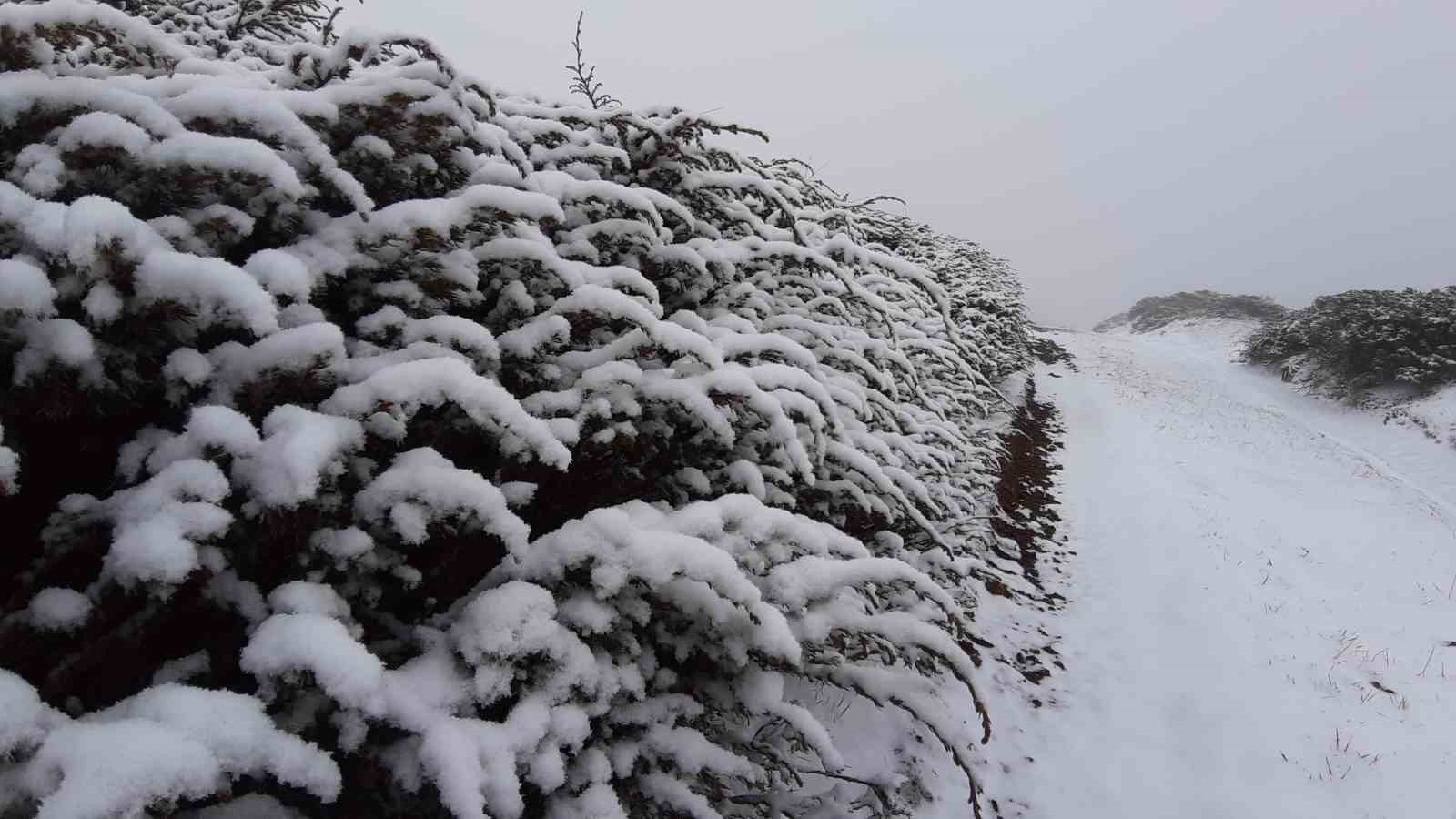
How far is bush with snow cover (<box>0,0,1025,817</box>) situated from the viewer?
4.29ft

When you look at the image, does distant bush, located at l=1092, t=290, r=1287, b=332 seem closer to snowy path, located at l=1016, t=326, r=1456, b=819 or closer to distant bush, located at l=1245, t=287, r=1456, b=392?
distant bush, located at l=1245, t=287, r=1456, b=392

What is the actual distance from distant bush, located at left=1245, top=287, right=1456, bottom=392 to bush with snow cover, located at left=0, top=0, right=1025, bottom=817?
66.4 ft

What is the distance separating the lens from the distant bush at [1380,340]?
614 inches

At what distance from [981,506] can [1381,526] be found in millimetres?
7134

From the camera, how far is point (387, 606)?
1755mm

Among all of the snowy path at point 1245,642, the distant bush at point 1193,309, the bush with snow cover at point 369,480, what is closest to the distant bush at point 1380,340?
the snowy path at point 1245,642

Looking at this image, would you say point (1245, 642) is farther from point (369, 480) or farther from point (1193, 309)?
point (1193, 309)

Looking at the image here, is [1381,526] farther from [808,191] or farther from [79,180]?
[79,180]

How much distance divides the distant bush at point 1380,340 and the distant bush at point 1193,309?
16093 mm

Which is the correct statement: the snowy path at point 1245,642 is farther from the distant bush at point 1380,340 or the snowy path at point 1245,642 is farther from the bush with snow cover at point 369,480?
the distant bush at point 1380,340

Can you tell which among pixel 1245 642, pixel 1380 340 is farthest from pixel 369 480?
pixel 1380 340

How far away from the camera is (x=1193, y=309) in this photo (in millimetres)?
40281

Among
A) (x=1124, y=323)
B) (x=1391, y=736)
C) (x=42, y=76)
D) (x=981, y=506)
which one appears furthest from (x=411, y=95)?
(x=1124, y=323)

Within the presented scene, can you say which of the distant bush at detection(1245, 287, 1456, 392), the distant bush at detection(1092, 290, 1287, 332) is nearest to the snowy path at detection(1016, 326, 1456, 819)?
the distant bush at detection(1245, 287, 1456, 392)
